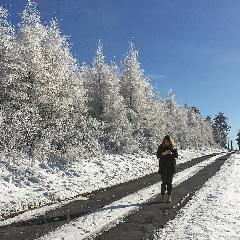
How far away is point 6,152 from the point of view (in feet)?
60.0

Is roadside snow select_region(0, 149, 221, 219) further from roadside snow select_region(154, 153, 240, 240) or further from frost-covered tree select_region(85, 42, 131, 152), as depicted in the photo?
frost-covered tree select_region(85, 42, 131, 152)

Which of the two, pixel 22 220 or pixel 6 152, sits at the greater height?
pixel 6 152

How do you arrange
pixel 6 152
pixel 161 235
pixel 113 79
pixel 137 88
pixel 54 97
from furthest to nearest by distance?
1. pixel 137 88
2. pixel 113 79
3. pixel 54 97
4. pixel 6 152
5. pixel 161 235

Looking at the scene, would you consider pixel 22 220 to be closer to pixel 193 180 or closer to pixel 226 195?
pixel 226 195

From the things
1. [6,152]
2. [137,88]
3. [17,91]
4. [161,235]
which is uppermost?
[137,88]

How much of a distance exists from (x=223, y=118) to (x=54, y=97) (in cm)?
16751

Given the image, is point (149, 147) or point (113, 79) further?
point (113, 79)

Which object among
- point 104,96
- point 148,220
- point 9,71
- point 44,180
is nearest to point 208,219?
point 148,220

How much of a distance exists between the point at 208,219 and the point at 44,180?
8729 millimetres

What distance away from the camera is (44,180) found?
17312 millimetres

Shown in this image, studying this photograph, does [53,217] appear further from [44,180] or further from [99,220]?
[44,180]

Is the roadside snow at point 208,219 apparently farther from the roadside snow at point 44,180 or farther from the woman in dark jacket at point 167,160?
the roadside snow at point 44,180

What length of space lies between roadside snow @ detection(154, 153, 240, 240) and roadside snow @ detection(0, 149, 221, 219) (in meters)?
4.55

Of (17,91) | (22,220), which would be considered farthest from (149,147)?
(22,220)
